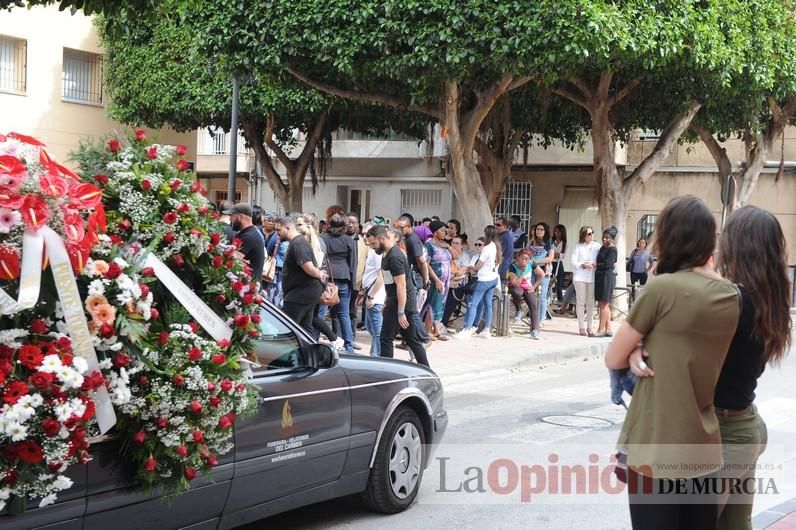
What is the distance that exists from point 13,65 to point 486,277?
53.4 ft

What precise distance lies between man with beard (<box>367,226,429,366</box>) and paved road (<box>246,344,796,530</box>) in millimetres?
839

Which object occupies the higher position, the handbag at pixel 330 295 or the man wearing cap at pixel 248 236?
the man wearing cap at pixel 248 236

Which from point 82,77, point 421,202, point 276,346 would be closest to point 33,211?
point 276,346

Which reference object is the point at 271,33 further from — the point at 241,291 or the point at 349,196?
the point at 349,196

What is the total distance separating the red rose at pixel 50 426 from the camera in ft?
11.7

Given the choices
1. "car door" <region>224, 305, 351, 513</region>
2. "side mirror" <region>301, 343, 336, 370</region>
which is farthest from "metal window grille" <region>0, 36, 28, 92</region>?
"side mirror" <region>301, 343, 336, 370</region>

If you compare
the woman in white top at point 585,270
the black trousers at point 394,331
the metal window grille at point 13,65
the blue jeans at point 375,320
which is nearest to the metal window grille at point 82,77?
the metal window grille at point 13,65

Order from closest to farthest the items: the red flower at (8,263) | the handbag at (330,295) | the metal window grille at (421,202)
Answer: the red flower at (8,263)
the handbag at (330,295)
the metal window grille at (421,202)

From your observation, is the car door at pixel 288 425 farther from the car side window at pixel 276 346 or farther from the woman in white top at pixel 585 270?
the woman in white top at pixel 585 270

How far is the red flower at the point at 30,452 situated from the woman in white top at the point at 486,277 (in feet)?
38.2

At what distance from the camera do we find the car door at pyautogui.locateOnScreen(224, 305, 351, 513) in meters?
4.93

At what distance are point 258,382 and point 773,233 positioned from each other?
2.59 meters

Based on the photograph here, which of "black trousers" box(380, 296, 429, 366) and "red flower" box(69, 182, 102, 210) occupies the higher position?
"red flower" box(69, 182, 102, 210)

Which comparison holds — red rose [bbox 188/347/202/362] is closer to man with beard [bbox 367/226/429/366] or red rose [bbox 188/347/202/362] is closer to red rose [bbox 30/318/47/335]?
red rose [bbox 30/318/47/335]
